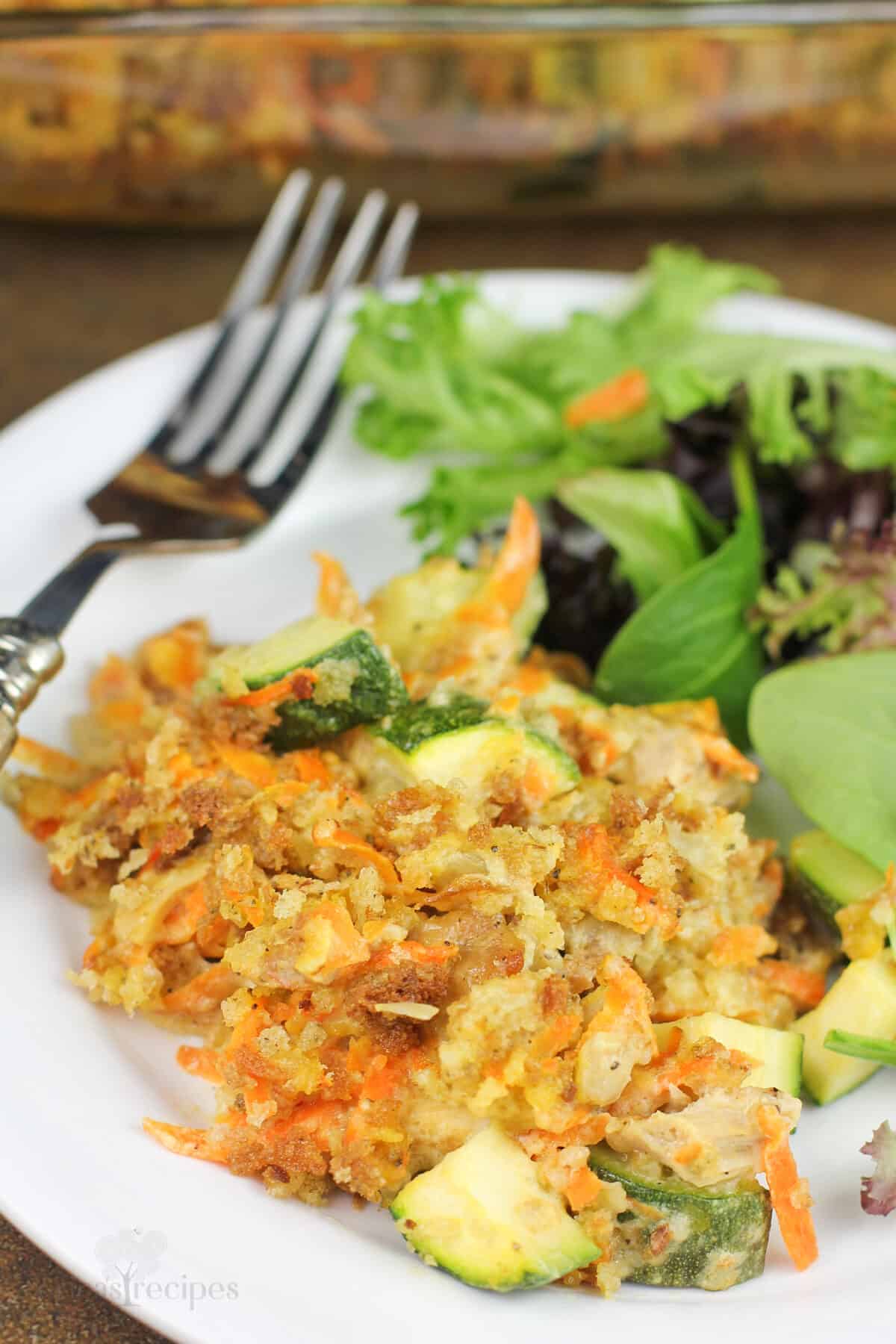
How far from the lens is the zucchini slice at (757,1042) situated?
6.88ft

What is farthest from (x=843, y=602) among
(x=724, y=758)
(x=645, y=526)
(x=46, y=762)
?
(x=46, y=762)

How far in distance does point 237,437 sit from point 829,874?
180cm

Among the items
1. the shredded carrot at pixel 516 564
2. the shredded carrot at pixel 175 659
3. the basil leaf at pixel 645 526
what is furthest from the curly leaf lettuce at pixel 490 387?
the shredded carrot at pixel 175 659

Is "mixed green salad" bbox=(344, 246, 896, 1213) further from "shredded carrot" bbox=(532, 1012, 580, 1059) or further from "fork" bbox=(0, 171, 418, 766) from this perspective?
"shredded carrot" bbox=(532, 1012, 580, 1059)

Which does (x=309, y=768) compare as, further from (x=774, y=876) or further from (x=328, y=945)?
(x=774, y=876)

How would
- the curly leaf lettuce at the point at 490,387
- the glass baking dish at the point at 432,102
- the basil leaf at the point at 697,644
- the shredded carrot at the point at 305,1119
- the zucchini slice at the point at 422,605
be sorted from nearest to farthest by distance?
1. the shredded carrot at the point at 305,1119
2. the zucchini slice at the point at 422,605
3. the basil leaf at the point at 697,644
4. the curly leaf lettuce at the point at 490,387
5. the glass baking dish at the point at 432,102

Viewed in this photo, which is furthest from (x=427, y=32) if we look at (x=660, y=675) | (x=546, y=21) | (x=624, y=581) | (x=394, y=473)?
(x=660, y=675)

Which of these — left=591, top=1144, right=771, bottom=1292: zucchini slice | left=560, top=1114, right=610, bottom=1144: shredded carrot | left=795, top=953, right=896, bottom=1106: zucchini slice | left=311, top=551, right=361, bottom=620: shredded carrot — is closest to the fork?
left=311, top=551, right=361, bottom=620: shredded carrot

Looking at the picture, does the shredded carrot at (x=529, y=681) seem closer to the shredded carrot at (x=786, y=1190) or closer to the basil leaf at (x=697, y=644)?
the basil leaf at (x=697, y=644)

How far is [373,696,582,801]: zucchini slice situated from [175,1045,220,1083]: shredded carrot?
0.57 m

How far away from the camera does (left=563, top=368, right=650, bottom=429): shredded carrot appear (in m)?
3.50

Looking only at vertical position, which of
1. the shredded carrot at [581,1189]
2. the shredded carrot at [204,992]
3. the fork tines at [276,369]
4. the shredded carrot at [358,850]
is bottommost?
the shredded carrot at [581,1189]

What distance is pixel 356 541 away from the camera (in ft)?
11.1

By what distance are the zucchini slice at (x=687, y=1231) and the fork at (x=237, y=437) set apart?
136cm
